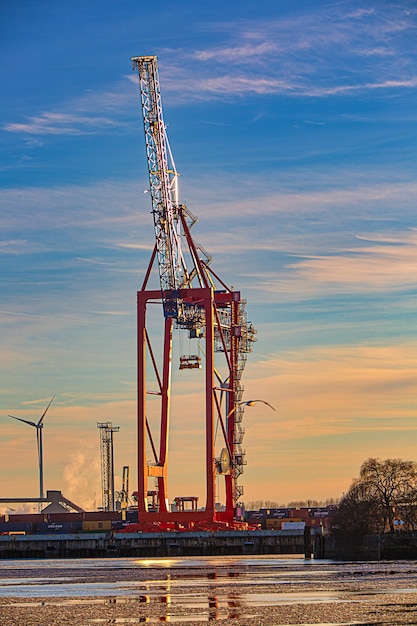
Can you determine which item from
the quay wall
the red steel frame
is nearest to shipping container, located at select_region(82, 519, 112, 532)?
the quay wall

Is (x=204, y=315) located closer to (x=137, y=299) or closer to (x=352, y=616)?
(x=137, y=299)

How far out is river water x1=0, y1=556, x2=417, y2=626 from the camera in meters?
45.5

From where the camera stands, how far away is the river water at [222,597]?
45531 millimetres

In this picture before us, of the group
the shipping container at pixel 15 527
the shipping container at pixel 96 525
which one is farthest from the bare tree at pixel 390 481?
the shipping container at pixel 15 527

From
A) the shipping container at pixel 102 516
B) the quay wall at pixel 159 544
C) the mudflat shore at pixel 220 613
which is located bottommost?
the quay wall at pixel 159 544

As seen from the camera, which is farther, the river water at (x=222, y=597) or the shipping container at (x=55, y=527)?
the shipping container at (x=55, y=527)

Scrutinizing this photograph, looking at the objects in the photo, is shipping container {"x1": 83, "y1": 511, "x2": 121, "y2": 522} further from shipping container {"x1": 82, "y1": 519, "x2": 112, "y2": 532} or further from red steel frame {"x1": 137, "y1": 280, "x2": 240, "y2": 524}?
red steel frame {"x1": 137, "y1": 280, "x2": 240, "y2": 524}

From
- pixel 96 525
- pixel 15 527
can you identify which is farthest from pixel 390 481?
pixel 15 527

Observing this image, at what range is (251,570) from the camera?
277 feet

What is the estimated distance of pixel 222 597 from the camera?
55312 mm

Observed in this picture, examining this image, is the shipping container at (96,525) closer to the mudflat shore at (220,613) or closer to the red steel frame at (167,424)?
the red steel frame at (167,424)

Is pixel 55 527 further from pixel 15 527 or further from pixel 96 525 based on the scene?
pixel 15 527

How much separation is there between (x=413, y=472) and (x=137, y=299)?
109 ft

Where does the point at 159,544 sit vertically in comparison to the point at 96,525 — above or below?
below
